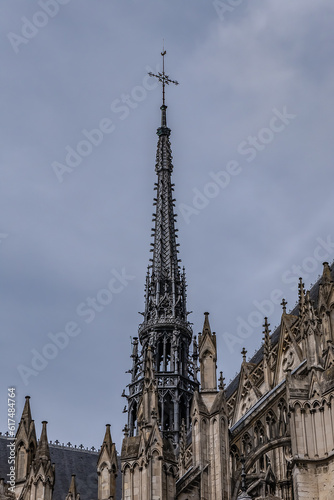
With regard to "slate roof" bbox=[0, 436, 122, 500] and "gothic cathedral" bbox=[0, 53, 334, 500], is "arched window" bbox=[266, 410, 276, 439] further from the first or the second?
"slate roof" bbox=[0, 436, 122, 500]

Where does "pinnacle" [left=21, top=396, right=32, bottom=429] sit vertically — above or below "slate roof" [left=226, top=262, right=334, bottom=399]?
below

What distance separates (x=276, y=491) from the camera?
20.9 metres

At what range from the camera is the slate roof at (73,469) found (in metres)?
33.0

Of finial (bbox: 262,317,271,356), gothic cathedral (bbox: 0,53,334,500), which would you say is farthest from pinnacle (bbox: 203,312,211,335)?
finial (bbox: 262,317,271,356)

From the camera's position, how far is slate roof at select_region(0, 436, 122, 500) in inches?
1300

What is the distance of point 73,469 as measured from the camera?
114 feet

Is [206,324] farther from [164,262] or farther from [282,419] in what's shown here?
[164,262]

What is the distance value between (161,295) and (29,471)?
64.4 feet

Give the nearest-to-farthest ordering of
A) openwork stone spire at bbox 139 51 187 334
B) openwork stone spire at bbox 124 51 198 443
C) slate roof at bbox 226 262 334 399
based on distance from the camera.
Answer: slate roof at bbox 226 262 334 399
openwork stone spire at bbox 124 51 198 443
openwork stone spire at bbox 139 51 187 334

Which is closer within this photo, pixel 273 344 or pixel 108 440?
pixel 108 440

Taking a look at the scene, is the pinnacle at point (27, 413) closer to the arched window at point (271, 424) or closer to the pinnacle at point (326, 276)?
the arched window at point (271, 424)

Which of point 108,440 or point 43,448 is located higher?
point 43,448

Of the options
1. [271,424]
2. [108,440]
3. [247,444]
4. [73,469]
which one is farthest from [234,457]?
[73,469]

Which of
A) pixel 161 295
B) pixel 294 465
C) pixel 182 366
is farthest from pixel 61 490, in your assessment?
pixel 294 465
